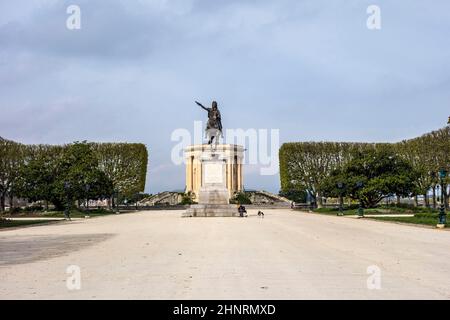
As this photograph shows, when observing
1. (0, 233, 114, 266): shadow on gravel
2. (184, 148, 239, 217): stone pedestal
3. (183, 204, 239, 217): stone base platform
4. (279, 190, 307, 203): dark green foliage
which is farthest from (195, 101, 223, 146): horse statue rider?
(279, 190, 307, 203): dark green foliage

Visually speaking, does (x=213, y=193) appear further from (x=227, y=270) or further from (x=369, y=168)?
(x=227, y=270)

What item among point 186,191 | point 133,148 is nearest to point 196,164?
point 186,191

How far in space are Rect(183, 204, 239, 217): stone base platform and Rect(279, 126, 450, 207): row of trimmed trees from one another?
41.0ft

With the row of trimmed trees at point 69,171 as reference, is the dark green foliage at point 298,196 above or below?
below

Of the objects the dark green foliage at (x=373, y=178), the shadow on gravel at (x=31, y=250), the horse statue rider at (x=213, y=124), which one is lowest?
the shadow on gravel at (x=31, y=250)

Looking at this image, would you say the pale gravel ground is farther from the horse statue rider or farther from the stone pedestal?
the horse statue rider

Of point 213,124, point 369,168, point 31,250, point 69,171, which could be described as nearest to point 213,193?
point 213,124

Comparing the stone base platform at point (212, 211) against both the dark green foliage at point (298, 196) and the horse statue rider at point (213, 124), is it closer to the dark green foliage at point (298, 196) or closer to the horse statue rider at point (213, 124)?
the horse statue rider at point (213, 124)

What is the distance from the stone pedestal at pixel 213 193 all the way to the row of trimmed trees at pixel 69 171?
14155 millimetres

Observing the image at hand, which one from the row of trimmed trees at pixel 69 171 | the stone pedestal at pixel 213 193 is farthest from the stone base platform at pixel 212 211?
the row of trimmed trees at pixel 69 171

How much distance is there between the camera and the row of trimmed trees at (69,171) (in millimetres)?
69375
